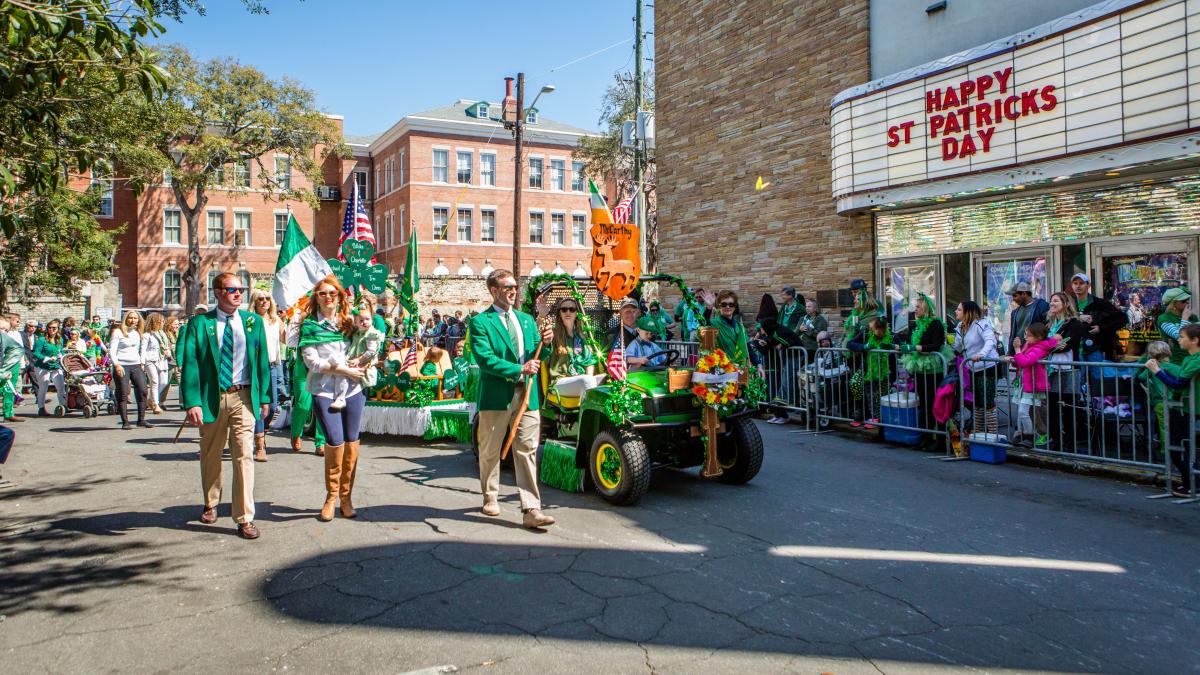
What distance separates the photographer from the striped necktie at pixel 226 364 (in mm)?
6031

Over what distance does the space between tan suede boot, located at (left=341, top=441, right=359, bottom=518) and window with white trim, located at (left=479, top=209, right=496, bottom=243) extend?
134 feet

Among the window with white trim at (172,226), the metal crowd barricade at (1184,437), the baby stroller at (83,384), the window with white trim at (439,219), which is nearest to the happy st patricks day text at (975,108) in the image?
the metal crowd barricade at (1184,437)

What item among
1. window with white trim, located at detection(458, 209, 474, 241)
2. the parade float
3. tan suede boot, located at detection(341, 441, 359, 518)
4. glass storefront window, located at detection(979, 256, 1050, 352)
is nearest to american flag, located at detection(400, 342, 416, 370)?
the parade float

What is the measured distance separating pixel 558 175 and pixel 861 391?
40781 mm

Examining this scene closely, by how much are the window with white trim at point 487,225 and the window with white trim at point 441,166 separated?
9.39ft

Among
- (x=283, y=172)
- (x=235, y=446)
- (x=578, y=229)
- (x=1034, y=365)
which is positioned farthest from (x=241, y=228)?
(x=1034, y=365)

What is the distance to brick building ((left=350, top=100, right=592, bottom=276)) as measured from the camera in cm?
4572

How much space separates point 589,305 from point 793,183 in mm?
7428

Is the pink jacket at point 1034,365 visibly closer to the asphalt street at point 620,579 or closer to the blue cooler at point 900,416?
the asphalt street at point 620,579

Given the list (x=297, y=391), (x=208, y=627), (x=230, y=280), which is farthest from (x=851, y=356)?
(x=208, y=627)

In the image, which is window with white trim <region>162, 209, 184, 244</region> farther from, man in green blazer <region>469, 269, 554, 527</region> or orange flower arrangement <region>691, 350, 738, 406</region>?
orange flower arrangement <region>691, 350, 738, 406</region>

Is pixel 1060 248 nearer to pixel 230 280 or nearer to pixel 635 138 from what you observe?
pixel 230 280

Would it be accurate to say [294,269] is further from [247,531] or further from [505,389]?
[505,389]

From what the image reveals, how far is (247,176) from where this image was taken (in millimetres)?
45000
